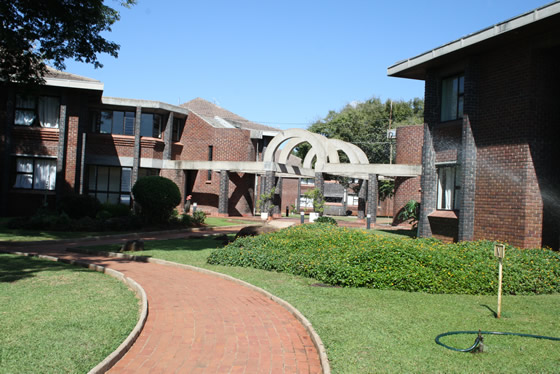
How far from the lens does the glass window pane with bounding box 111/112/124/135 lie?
107 feet

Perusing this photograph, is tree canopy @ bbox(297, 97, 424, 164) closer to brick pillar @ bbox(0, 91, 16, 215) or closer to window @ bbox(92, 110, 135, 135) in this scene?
window @ bbox(92, 110, 135, 135)

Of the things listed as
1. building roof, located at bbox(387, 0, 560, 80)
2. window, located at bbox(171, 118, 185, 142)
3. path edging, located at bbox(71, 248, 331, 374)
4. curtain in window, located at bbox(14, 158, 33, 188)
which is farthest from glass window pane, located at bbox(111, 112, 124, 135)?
building roof, located at bbox(387, 0, 560, 80)

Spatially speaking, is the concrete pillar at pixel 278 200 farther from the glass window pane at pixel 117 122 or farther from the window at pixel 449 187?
the window at pixel 449 187

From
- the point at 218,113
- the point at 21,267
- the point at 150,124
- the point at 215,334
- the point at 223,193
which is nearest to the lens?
the point at 215,334

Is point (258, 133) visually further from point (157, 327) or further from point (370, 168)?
point (157, 327)

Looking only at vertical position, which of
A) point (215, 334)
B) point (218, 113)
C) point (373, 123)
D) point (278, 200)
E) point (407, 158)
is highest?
point (373, 123)

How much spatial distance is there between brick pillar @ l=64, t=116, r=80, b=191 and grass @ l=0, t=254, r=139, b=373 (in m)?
16.6

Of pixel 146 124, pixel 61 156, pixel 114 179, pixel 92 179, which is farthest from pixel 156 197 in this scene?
pixel 146 124

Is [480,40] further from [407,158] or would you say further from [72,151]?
[72,151]

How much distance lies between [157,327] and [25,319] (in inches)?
73.2

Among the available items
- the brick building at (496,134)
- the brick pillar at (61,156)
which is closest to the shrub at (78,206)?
the brick pillar at (61,156)

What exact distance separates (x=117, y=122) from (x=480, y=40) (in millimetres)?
A: 24637

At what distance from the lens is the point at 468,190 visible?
51.5 feet

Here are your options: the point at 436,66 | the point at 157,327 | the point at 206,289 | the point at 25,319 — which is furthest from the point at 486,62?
the point at 25,319
